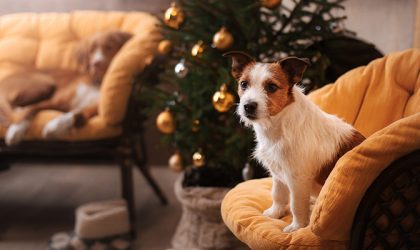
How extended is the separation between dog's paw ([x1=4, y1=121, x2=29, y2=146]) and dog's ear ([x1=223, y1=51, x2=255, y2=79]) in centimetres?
135

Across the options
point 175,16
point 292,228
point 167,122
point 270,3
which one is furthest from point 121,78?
point 292,228

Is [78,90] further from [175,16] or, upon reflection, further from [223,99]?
[223,99]

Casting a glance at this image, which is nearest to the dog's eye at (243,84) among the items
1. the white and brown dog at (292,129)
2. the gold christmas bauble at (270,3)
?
the white and brown dog at (292,129)

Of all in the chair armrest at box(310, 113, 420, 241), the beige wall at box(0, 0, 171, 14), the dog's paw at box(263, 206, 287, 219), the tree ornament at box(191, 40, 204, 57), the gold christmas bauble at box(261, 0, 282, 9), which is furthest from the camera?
the beige wall at box(0, 0, 171, 14)

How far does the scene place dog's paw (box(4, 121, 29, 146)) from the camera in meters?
2.31

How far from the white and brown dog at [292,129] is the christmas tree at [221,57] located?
58 cm

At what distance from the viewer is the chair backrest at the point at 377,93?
155 centimetres

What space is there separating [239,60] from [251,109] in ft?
0.58

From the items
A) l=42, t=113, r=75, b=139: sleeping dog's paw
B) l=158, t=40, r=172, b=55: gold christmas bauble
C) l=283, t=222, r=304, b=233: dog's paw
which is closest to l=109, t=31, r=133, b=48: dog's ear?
l=158, t=40, r=172, b=55: gold christmas bauble

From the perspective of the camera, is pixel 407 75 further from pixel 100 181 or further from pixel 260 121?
pixel 100 181

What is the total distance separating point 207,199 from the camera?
2.05m

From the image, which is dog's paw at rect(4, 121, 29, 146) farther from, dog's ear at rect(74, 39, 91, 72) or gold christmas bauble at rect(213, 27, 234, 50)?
gold christmas bauble at rect(213, 27, 234, 50)

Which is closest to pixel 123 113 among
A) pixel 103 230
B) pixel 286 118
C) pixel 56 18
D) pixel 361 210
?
pixel 103 230

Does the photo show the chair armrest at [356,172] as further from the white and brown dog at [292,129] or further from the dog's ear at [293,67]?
the dog's ear at [293,67]
